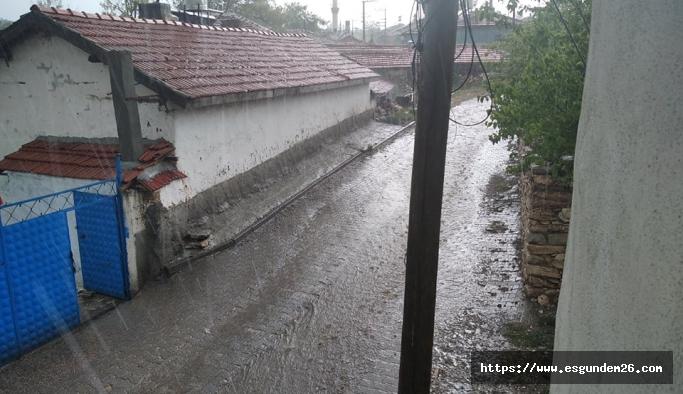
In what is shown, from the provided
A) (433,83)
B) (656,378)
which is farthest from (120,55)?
(656,378)

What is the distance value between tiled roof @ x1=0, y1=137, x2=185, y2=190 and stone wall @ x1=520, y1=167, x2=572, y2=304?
19.3 feet

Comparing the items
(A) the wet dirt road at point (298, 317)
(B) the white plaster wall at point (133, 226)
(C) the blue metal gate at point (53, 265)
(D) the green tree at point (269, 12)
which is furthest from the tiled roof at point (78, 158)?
(D) the green tree at point (269, 12)

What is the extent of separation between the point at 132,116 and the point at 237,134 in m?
3.06

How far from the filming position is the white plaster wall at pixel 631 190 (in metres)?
2.30

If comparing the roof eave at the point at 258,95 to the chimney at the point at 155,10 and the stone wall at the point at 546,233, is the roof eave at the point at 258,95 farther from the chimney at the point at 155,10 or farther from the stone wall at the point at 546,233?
the stone wall at the point at 546,233

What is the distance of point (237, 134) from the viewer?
11148mm

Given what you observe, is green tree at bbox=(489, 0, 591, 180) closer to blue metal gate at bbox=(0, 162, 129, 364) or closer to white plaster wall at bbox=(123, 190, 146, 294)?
white plaster wall at bbox=(123, 190, 146, 294)

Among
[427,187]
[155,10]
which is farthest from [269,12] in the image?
[427,187]

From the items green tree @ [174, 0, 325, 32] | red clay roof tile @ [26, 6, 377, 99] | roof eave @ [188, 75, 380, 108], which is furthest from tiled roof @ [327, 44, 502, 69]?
green tree @ [174, 0, 325, 32]

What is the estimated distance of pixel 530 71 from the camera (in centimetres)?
677

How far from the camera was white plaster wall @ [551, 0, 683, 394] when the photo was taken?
2303 mm

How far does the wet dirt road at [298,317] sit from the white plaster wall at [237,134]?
1542 mm

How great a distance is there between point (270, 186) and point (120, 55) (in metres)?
5.07

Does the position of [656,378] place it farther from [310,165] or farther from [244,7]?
[244,7]
